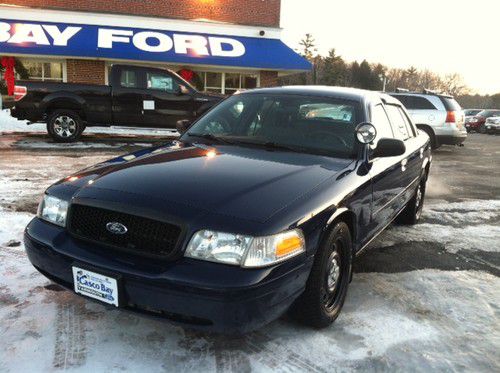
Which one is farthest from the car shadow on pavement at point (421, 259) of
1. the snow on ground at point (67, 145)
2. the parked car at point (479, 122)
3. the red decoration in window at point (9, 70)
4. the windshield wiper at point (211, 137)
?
the parked car at point (479, 122)

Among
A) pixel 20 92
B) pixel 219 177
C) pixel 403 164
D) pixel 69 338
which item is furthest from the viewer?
pixel 20 92

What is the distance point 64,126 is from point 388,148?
Result: 9.30 m

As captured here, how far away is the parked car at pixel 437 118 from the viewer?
13.1 m

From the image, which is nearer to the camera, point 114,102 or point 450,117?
point 114,102

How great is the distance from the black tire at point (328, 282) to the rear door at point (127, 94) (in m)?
9.15

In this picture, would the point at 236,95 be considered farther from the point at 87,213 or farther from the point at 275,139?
the point at 87,213

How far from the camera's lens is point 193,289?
228cm

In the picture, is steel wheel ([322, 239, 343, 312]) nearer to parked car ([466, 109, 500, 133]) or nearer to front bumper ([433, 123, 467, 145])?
front bumper ([433, 123, 467, 145])

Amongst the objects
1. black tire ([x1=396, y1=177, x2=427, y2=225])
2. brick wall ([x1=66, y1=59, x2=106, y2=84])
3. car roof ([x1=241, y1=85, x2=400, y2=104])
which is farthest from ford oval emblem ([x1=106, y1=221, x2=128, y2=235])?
brick wall ([x1=66, y1=59, x2=106, y2=84])

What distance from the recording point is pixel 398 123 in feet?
15.8

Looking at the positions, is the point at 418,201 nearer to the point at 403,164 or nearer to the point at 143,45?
the point at 403,164

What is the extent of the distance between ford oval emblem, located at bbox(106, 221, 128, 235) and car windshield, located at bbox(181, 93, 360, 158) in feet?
4.64

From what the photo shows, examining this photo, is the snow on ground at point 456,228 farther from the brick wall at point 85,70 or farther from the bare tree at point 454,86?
the bare tree at point 454,86

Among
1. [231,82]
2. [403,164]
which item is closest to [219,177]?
[403,164]
